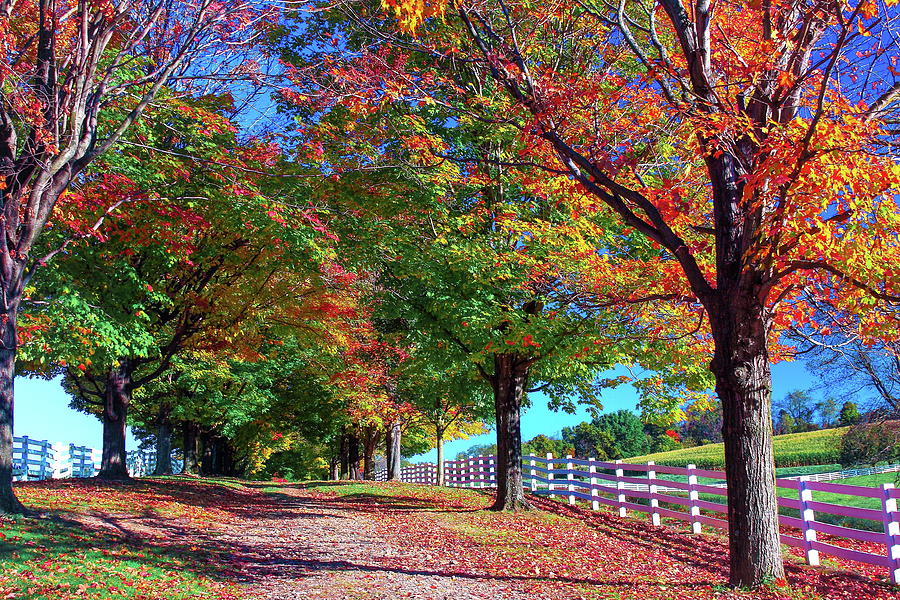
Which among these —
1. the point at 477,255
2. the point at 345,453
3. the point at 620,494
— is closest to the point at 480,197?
the point at 477,255

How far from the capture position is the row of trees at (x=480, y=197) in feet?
22.8

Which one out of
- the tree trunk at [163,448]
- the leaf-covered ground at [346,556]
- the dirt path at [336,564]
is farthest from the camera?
the tree trunk at [163,448]

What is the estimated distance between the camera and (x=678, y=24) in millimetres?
7086

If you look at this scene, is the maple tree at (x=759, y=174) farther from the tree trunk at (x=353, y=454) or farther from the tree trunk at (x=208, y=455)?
the tree trunk at (x=208, y=455)

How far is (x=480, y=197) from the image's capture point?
49.6 ft

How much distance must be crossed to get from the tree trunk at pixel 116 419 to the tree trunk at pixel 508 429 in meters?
10.3

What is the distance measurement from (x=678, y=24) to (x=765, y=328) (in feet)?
11.5

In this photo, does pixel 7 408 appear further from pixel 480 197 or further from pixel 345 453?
pixel 345 453

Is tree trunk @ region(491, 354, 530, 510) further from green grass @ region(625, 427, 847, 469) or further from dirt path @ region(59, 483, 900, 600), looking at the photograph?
green grass @ region(625, 427, 847, 469)

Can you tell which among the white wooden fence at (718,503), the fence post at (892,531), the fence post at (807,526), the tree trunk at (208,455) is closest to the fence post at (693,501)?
the white wooden fence at (718,503)

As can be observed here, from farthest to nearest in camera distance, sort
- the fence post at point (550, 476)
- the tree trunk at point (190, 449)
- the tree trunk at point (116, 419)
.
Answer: the tree trunk at point (190, 449) → the fence post at point (550, 476) → the tree trunk at point (116, 419)

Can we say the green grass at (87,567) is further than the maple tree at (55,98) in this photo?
No

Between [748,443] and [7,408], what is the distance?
998 centimetres

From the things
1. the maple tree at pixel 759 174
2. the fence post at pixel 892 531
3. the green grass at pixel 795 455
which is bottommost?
the green grass at pixel 795 455
